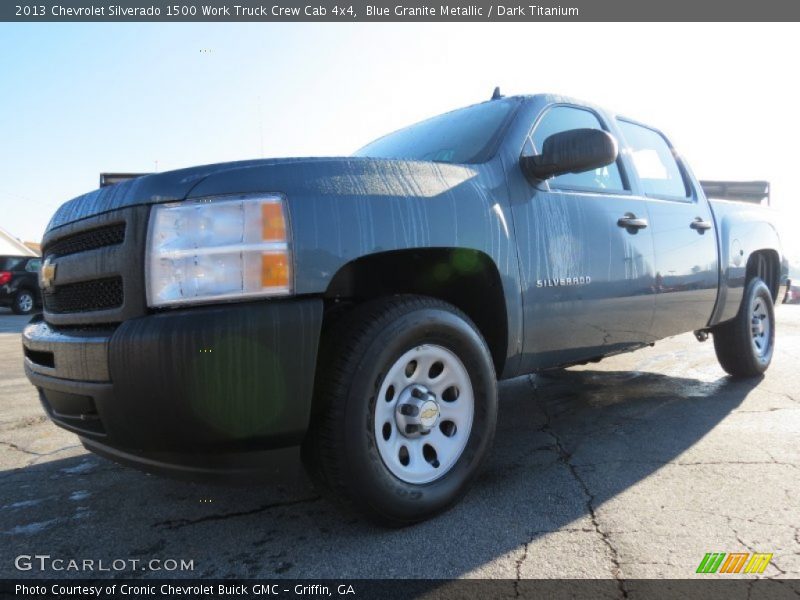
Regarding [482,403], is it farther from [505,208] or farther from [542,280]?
[505,208]

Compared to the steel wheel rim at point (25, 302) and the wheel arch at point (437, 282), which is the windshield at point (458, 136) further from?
the steel wheel rim at point (25, 302)

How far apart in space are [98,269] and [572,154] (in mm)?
2013

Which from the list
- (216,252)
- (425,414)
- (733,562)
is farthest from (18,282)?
(733,562)

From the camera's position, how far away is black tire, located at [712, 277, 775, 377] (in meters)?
4.69

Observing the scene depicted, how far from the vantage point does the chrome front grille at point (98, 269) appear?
6.09 feet

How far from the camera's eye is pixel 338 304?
2.26m

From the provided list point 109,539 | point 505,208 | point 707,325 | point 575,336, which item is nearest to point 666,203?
point 707,325

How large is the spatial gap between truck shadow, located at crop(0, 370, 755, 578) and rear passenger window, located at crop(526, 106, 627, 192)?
142cm

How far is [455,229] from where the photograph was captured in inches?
92.0

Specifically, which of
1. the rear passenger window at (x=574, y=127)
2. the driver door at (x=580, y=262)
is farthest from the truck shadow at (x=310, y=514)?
the rear passenger window at (x=574, y=127)

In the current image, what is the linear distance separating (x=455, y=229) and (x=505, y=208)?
37cm

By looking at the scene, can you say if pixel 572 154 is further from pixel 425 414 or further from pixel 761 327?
pixel 761 327

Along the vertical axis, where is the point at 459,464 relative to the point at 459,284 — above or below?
below

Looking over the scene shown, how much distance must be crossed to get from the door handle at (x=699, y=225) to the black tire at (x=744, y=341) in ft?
3.35
